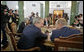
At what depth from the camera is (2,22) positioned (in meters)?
3.50

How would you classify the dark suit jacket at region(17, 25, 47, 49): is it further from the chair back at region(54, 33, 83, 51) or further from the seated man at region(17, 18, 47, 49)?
the chair back at region(54, 33, 83, 51)

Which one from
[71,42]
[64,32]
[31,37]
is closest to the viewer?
[71,42]

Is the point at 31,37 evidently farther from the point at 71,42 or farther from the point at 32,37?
the point at 71,42

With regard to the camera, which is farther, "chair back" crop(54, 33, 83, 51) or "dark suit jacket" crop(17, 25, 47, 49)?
"dark suit jacket" crop(17, 25, 47, 49)

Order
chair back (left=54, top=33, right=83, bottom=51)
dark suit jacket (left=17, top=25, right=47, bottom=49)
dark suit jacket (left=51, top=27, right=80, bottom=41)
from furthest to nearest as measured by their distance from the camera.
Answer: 1. dark suit jacket (left=51, top=27, right=80, bottom=41)
2. dark suit jacket (left=17, top=25, right=47, bottom=49)
3. chair back (left=54, top=33, right=83, bottom=51)

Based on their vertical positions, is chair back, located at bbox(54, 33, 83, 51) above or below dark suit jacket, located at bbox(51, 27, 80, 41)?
below

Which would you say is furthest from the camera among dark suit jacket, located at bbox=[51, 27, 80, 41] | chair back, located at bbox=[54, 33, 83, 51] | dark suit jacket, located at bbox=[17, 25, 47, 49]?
dark suit jacket, located at bbox=[51, 27, 80, 41]

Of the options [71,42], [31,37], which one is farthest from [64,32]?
[31,37]

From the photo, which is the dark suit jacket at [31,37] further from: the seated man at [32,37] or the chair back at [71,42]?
the chair back at [71,42]

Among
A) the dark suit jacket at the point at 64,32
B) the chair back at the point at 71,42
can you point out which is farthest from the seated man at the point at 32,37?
the chair back at the point at 71,42

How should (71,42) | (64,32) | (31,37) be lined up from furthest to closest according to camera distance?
1. (64,32)
2. (31,37)
3. (71,42)

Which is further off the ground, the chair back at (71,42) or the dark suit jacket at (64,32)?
the dark suit jacket at (64,32)

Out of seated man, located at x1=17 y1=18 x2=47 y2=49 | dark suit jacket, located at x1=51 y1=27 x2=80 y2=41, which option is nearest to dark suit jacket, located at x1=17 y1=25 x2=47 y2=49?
seated man, located at x1=17 y1=18 x2=47 y2=49

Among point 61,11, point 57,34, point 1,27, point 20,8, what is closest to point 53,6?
point 61,11
